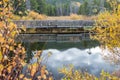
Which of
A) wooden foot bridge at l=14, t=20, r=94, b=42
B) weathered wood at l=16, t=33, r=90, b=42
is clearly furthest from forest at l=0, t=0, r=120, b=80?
weathered wood at l=16, t=33, r=90, b=42

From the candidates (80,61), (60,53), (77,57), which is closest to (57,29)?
(60,53)

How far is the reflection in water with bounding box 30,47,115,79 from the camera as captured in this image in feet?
55.4

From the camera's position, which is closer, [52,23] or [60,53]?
[60,53]

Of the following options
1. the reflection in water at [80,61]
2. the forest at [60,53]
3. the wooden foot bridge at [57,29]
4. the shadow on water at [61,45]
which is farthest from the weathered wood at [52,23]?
the reflection in water at [80,61]

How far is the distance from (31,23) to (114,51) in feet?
82.1

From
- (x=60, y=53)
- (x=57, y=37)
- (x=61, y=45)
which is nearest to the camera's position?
(x=60, y=53)

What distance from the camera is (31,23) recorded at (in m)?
32.4

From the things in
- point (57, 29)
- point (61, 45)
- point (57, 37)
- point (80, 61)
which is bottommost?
point (57, 37)

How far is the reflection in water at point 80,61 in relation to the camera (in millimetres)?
16891

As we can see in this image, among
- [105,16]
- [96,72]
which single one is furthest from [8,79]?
[96,72]

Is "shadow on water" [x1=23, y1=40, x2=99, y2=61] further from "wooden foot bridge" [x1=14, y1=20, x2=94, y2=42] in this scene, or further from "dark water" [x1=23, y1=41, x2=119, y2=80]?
"wooden foot bridge" [x1=14, y1=20, x2=94, y2=42]

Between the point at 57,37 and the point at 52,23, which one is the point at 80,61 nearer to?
the point at 57,37

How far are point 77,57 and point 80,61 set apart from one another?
1.31 metres

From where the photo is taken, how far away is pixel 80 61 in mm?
18641
